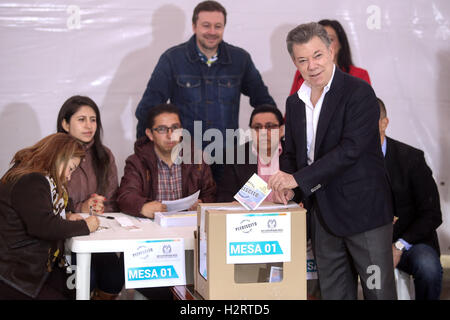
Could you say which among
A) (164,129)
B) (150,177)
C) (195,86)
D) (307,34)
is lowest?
(150,177)

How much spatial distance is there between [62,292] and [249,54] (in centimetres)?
206

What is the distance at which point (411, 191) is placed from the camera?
320 cm

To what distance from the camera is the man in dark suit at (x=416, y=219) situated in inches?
115

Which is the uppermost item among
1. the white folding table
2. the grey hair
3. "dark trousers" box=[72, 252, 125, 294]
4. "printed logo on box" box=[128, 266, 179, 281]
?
the grey hair

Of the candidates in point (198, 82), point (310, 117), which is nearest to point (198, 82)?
point (198, 82)

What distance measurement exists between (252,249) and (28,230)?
98 cm

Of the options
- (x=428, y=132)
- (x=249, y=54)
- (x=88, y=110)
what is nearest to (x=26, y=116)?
(x=88, y=110)

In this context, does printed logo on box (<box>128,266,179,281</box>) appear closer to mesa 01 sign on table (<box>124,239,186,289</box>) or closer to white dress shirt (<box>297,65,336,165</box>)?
mesa 01 sign on table (<box>124,239,186,289</box>)

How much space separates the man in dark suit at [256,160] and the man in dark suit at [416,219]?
607mm

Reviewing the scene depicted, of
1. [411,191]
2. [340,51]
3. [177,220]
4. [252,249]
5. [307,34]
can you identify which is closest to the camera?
[252,249]

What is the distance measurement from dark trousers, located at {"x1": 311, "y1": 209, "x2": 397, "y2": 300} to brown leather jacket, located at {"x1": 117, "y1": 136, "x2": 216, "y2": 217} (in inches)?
40.9

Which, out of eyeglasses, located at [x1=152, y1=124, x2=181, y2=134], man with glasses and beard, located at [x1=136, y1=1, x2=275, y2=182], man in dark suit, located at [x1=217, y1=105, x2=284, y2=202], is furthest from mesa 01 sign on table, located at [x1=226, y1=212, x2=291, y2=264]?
man with glasses and beard, located at [x1=136, y1=1, x2=275, y2=182]

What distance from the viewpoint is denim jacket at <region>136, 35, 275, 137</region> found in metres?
3.67

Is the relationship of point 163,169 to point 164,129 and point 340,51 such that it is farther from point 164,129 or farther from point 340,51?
point 340,51
